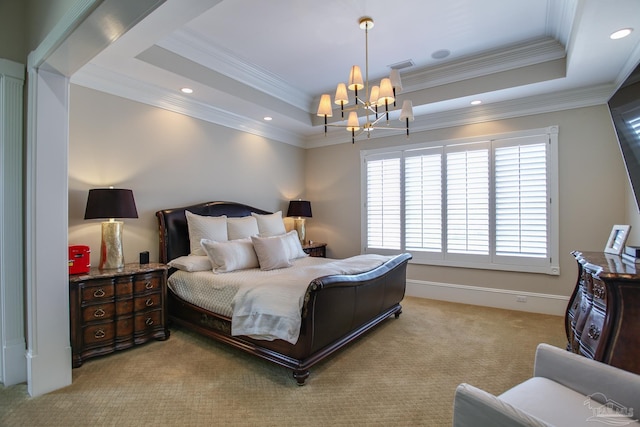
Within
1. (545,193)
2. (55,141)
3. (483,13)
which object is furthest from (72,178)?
(545,193)

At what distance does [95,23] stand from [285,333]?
2.30 meters

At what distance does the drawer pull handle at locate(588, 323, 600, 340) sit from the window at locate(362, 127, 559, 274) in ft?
7.42

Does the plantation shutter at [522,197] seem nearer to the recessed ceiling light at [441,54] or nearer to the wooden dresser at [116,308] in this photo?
the recessed ceiling light at [441,54]

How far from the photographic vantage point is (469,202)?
4.50 metres

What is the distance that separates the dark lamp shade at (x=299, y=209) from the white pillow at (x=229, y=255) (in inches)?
71.8

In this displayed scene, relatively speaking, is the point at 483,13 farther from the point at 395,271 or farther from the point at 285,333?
the point at 285,333

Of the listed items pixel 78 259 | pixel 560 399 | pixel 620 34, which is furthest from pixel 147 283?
pixel 620 34

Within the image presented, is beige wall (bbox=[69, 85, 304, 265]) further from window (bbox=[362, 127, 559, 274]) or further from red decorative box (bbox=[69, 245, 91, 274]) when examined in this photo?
window (bbox=[362, 127, 559, 274])

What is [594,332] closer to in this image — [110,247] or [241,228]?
[241,228]

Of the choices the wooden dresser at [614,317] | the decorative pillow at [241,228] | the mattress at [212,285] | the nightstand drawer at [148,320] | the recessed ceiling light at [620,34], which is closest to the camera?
the wooden dresser at [614,317]

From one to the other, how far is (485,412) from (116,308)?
3.01 m

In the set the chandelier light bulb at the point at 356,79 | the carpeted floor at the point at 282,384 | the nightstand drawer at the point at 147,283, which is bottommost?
the carpeted floor at the point at 282,384

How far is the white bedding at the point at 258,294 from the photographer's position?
2406mm

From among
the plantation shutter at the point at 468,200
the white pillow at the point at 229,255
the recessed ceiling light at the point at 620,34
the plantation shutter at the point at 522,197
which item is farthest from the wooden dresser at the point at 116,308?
the recessed ceiling light at the point at 620,34
